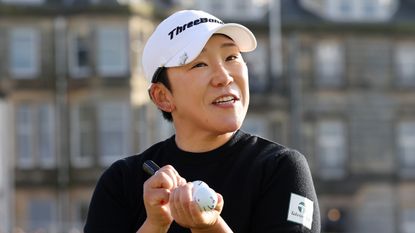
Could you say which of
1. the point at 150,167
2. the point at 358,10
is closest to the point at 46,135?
the point at 358,10

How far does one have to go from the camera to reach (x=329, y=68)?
42531mm

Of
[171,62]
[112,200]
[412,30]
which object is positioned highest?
[412,30]

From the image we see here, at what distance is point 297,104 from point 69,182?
8.09 m

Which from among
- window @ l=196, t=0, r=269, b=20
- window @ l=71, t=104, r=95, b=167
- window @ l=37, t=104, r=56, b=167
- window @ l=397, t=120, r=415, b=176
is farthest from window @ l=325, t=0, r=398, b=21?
window @ l=37, t=104, r=56, b=167

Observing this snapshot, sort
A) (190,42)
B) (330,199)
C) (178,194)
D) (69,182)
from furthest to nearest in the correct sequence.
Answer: (330,199)
(69,182)
(190,42)
(178,194)

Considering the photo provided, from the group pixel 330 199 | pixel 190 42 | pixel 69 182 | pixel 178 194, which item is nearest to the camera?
pixel 178 194

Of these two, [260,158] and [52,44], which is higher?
[52,44]

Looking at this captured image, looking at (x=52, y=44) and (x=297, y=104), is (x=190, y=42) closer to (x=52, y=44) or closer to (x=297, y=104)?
(x=52, y=44)

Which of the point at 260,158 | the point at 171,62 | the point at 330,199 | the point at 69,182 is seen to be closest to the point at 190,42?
the point at 171,62

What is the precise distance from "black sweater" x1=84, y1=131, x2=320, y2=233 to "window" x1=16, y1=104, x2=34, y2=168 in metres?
35.2

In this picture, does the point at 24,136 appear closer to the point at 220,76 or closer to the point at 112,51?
the point at 112,51

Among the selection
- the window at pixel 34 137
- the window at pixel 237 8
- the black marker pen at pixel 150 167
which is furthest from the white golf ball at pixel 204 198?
the window at pixel 237 8

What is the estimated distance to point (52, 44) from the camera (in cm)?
3919

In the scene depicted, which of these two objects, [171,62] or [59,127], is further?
[59,127]
